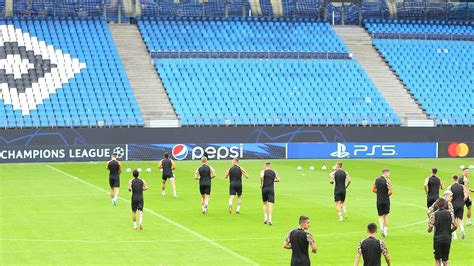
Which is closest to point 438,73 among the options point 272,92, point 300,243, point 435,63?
point 435,63

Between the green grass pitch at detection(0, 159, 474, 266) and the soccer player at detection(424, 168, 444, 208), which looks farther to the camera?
the soccer player at detection(424, 168, 444, 208)

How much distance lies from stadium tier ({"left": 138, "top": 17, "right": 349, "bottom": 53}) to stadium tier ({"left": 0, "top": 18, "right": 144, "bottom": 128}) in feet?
12.1

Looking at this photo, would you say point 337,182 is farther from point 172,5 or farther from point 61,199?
point 172,5

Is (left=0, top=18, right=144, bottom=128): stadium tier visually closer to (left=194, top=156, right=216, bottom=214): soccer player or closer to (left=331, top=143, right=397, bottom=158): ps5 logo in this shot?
(left=331, top=143, right=397, bottom=158): ps5 logo

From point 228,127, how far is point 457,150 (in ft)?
47.9

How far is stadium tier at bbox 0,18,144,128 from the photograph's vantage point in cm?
5709

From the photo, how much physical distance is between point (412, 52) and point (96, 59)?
77.9 ft

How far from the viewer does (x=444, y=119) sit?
63125 millimetres

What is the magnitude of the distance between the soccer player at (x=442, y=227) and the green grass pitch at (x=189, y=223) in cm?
250

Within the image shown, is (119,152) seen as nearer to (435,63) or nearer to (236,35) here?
(236,35)

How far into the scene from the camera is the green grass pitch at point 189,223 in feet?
83.2

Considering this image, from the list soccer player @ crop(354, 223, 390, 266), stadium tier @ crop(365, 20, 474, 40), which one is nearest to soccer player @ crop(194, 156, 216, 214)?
soccer player @ crop(354, 223, 390, 266)

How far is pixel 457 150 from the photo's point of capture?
199 ft

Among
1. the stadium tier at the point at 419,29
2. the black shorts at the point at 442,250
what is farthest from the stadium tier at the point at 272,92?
the black shorts at the point at 442,250
